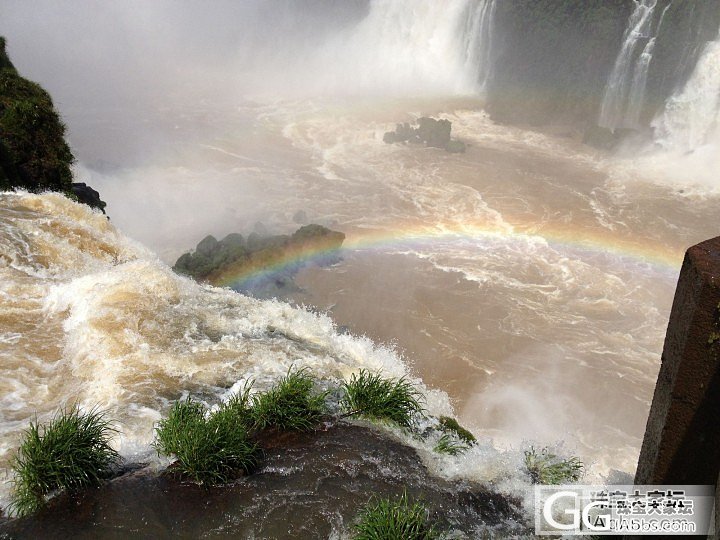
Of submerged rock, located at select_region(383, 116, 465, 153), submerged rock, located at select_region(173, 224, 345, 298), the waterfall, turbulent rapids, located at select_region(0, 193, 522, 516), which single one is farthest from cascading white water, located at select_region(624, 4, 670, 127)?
turbulent rapids, located at select_region(0, 193, 522, 516)

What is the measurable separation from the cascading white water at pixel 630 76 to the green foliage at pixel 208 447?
26.7 metres

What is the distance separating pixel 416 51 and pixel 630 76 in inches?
634

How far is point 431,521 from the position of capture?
197 inches

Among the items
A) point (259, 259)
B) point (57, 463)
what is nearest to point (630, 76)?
point (259, 259)

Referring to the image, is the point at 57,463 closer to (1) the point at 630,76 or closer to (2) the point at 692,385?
(2) the point at 692,385

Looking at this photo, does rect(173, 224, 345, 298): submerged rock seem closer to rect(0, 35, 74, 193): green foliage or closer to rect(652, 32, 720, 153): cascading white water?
rect(0, 35, 74, 193): green foliage

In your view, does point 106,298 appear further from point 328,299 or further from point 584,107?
point 584,107

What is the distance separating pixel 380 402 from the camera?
6500mm

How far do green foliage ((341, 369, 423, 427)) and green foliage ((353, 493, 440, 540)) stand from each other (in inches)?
Answer: 67.7

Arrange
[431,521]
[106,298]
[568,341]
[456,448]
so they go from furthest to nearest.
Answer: [568,341] → [106,298] → [456,448] → [431,521]

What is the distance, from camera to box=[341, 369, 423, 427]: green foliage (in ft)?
21.1

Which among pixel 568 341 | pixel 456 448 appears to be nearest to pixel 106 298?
pixel 456 448

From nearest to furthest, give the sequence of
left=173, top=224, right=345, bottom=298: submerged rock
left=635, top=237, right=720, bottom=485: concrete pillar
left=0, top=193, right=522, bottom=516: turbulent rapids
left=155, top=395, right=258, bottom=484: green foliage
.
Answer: left=635, top=237, right=720, bottom=485: concrete pillar, left=155, top=395, right=258, bottom=484: green foliage, left=0, top=193, right=522, bottom=516: turbulent rapids, left=173, top=224, right=345, bottom=298: submerged rock

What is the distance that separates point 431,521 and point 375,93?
114 ft
